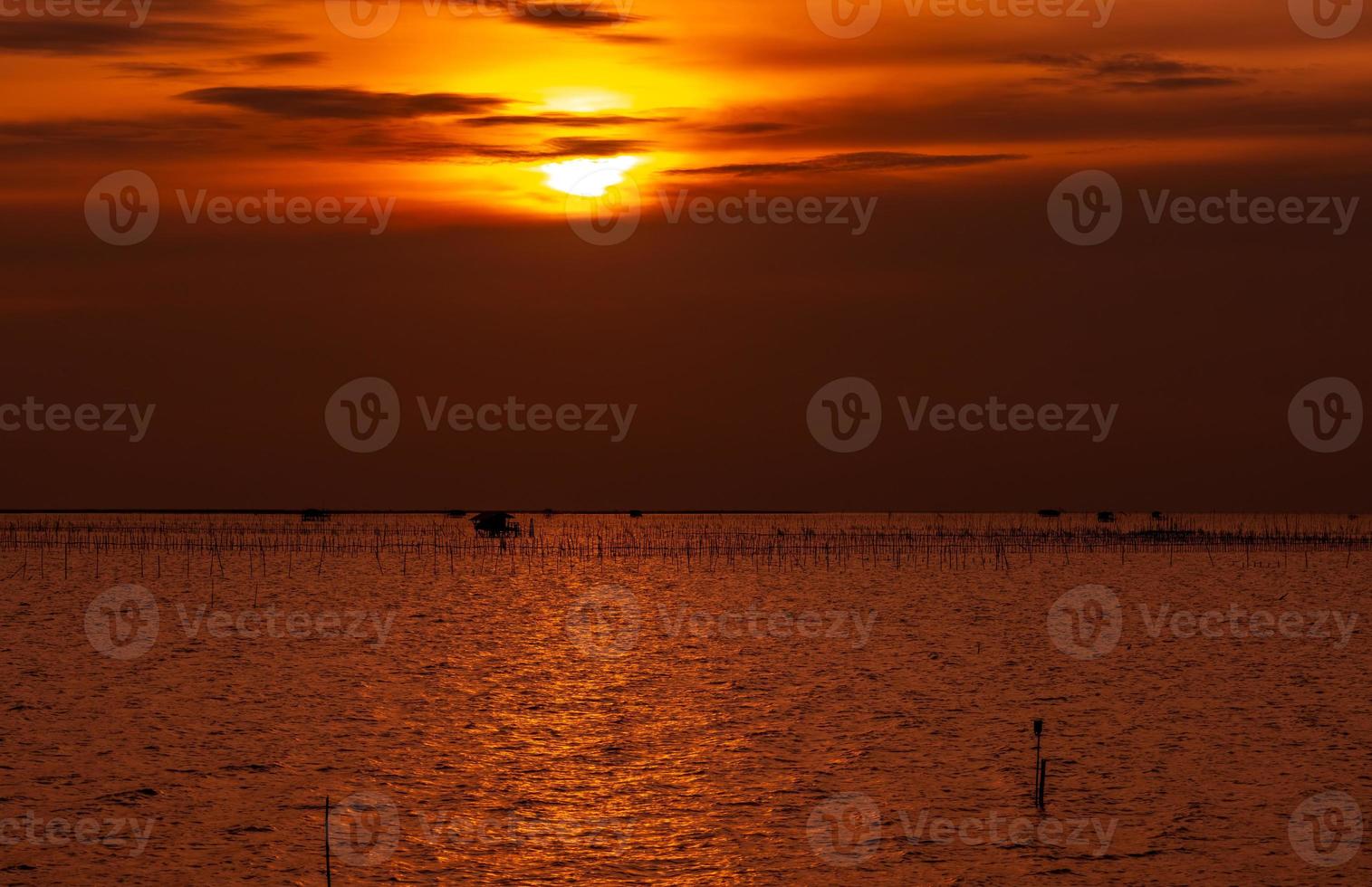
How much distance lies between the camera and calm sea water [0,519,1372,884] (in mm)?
25312

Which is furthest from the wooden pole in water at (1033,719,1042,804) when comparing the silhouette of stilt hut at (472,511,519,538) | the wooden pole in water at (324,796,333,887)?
the silhouette of stilt hut at (472,511,519,538)

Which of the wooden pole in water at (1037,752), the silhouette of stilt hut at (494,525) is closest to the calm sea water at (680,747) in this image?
the wooden pole in water at (1037,752)

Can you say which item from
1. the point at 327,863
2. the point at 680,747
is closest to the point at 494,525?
the point at 680,747

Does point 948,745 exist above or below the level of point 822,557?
below

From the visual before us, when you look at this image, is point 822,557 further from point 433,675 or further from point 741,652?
point 433,675

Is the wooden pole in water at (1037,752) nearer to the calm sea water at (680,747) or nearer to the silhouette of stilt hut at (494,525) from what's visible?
the calm sea water at (680,747)

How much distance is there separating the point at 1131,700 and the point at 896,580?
66.1 meters

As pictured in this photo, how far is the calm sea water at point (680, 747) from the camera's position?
25.3 meters

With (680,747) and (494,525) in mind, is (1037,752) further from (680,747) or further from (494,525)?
(494,525)

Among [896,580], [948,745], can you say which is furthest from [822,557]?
[948,745]

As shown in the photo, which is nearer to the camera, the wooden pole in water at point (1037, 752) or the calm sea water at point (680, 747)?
the calm sea water at point (680, 747)

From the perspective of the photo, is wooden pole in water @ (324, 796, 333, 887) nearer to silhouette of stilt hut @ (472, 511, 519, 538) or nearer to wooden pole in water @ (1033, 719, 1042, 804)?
wooden pole in water @ (1033, 719, 1042, 804)

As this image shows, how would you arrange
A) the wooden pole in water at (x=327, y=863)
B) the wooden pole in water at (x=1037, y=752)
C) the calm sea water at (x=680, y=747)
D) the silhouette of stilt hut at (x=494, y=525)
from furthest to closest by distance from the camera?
the silhouette of stilt hut at (x=494, y=525) < the wooden pole in water at (x=1037, y=752) < the calm sea water at (x=680, y=747) < the wooden pole in water at (x=327, y=863)

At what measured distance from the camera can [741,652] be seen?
5691cm
